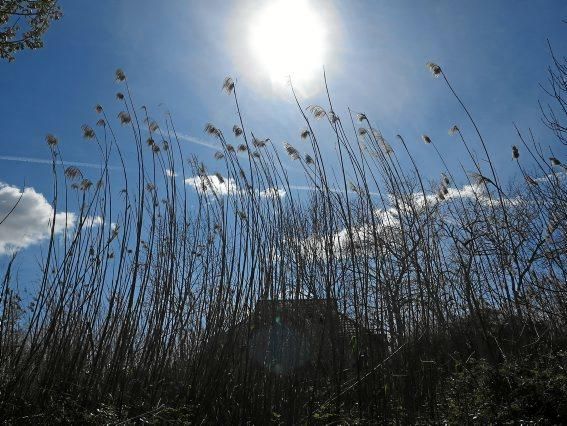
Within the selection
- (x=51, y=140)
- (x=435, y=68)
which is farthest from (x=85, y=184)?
(x=435, y=68)

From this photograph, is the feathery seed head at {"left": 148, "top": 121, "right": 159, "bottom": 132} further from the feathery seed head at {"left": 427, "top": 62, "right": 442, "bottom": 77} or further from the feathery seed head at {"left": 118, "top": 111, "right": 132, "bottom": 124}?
the feathery seed head at {"left": 427, "top": 62, "right": 442, "bottom": 77}

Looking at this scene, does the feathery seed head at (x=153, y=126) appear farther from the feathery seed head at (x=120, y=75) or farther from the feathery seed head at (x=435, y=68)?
the feathery seed head at (x=435, y=68)

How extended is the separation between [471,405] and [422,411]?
1.68ft

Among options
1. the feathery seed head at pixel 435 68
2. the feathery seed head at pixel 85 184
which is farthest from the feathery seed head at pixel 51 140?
the feathery seed head at pixel 435 68

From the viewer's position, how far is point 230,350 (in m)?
2.27

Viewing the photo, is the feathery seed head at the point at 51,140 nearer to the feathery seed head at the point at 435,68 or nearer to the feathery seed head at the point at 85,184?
the feathery seed head at the point at 85,184

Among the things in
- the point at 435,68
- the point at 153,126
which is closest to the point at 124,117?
the point at 153,126

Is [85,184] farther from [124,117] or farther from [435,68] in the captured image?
[435,68]

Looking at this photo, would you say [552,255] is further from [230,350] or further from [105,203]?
[105,203]

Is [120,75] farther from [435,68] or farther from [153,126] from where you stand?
[435,68]

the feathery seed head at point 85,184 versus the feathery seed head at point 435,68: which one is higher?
the feathery seed head at point 435,68

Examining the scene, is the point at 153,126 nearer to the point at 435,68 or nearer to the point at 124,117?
the point at 124,117

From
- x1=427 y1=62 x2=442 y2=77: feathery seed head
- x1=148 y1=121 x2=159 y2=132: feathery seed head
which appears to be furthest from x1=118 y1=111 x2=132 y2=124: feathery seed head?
x1=427 y1=62 x2=442 y2=77: feathery seed head

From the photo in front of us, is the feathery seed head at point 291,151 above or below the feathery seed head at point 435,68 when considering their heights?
below
